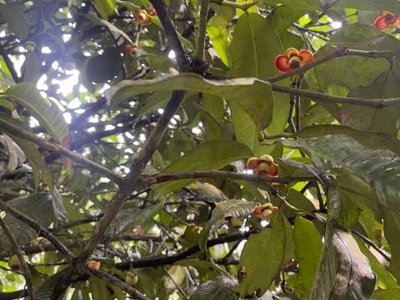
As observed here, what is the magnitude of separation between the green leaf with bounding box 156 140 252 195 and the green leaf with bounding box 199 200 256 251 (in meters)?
0.06

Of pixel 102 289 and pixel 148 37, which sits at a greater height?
pixel 148 37

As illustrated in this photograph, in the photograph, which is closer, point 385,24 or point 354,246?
point 354,246

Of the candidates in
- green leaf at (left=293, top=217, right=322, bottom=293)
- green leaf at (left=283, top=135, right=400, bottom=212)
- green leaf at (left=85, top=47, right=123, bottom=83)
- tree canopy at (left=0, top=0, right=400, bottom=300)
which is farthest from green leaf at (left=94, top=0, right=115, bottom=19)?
green leaf at (left=283, top=135, right=400, bottom=212)

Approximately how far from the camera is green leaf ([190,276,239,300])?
0.85 m

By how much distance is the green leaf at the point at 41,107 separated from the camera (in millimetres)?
720

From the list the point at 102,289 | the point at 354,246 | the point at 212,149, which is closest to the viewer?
the point at 354,246

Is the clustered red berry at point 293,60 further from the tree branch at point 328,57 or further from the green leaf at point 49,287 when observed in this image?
the green leaf at point 49,287

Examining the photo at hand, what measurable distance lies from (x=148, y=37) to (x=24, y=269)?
90 centimetres

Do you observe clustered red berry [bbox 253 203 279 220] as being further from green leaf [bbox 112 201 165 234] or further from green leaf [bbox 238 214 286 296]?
green leaf [bbox 112 201 165 234]

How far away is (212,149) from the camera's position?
29.0 inches

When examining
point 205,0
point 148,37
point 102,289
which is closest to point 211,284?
point 102,289

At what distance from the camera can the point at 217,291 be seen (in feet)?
2.83

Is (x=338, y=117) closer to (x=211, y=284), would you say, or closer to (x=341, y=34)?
(x=341, y=34)

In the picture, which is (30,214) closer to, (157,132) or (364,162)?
(157,132)
